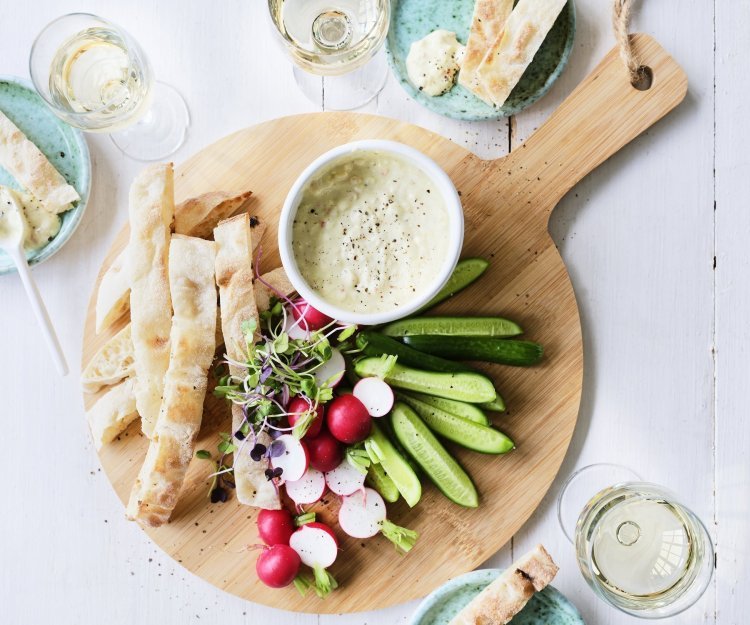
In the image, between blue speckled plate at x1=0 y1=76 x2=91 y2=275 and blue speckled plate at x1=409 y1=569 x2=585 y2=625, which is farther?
blue speckled plate at x1=0 y1=76 x2=91 y2=275

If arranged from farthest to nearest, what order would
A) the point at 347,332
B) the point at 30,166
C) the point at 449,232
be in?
the point at 30,166
the point at 347,332
the point at 449,232

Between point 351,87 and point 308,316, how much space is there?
2.00ft

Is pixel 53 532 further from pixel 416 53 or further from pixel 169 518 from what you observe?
pixel 416 53

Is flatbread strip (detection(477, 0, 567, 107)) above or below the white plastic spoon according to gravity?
above

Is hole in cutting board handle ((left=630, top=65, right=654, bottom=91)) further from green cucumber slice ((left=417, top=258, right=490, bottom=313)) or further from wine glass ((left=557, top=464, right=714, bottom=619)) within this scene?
wine glass ((left=557, top=464, right=714, bottom=619))

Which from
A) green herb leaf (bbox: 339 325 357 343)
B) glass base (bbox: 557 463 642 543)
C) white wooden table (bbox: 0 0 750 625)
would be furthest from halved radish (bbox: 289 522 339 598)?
glass base (bbox: 557 463 642 543)

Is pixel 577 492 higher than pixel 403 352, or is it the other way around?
pixel 403 352

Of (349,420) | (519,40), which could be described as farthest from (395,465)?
(519,40)

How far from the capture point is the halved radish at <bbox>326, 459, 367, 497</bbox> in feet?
6.45

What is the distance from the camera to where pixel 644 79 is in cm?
198

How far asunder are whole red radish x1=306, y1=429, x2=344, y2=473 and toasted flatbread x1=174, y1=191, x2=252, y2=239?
58 centimetres

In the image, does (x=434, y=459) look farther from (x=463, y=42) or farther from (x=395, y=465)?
(x=463, y=42)

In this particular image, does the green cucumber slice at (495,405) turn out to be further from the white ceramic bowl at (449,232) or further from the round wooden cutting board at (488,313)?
the white ceramic bowl at (449,232)

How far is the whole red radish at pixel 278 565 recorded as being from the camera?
6.32ft
